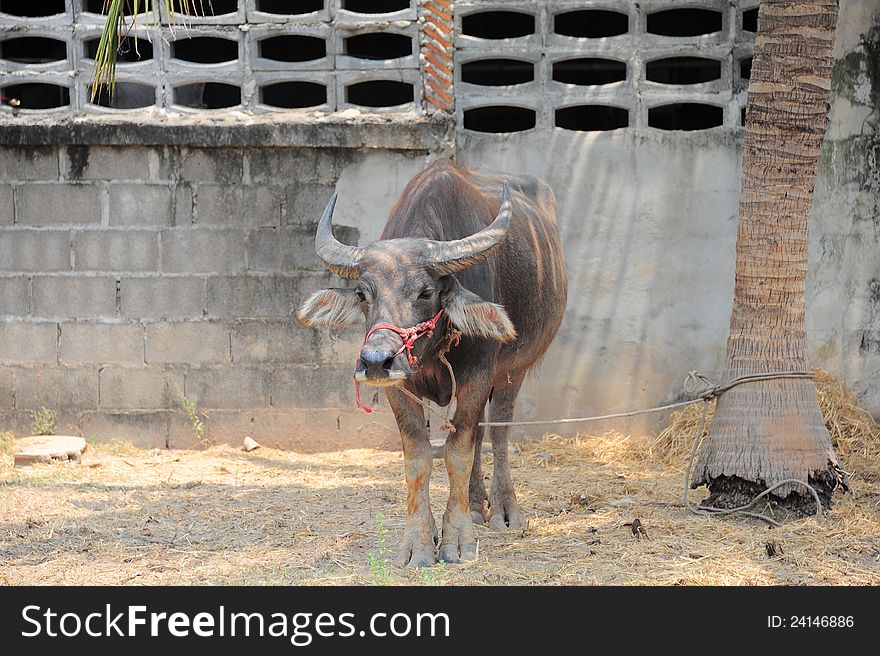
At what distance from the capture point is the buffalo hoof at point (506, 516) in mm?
5887

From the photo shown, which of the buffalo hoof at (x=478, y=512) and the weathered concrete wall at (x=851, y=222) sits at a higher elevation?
the weathered concrete wall at (x=851, y=222)

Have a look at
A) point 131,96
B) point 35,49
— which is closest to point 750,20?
point 131,96

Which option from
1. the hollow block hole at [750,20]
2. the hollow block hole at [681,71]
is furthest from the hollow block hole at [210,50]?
the hollow block hole at [750,20]

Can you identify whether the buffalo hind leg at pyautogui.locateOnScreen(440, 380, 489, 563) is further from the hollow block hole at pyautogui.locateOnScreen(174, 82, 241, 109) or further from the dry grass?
the hollow block hole at pyautogui.locateOnScreen(174, 82, 241, 109)

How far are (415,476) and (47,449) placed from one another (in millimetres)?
3589

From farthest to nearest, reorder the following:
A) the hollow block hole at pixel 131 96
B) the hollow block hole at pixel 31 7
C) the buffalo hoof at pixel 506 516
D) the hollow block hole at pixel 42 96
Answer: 1. the hollow block hole at pixel 31 7
2. the hollow block hole at pixel 42 96
3. the hollow block hole at pixel 131 96
4. the buffalo hoof at pixel 506 516

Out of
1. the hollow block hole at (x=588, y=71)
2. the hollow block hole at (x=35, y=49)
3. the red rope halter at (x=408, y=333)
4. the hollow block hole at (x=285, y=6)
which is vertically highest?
the hollow block hole at (x=285, y=6)

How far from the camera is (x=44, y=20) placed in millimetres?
7836

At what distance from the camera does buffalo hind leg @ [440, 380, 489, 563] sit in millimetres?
5121

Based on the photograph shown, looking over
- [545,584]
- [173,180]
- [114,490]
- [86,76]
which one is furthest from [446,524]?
[86,76]

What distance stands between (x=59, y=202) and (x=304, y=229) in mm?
1794

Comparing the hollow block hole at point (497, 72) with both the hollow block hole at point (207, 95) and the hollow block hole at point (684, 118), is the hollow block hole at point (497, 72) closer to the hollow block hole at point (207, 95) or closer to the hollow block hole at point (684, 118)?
the hollow block hole at point (684, 118)

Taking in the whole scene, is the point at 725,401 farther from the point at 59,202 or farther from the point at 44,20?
the point at 44,20

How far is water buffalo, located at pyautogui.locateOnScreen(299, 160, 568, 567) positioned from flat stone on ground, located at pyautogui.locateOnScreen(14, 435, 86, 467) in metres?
3.12
